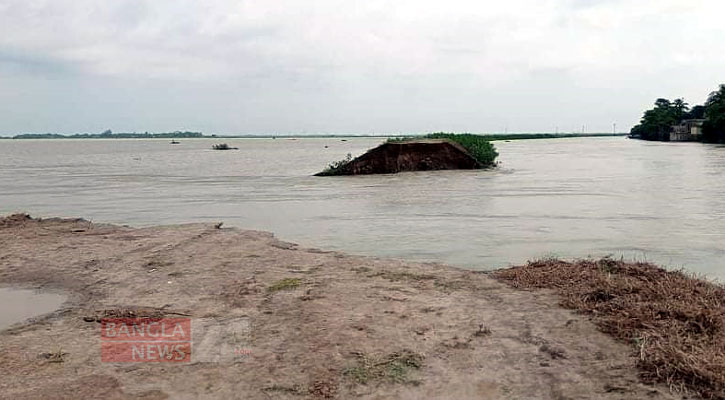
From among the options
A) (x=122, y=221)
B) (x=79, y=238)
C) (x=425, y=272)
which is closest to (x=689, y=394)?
(x=425, y=272)

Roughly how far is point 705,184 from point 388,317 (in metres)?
20.7

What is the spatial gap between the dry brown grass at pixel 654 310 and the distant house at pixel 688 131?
94.9 m

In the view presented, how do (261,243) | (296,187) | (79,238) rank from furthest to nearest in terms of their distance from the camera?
1. (296,187)
2. (79,238)
3. (261,243)

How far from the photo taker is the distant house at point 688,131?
299ft

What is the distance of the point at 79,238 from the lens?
10812 mm

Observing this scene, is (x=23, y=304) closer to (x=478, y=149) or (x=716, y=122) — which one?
(x=478, y=149)

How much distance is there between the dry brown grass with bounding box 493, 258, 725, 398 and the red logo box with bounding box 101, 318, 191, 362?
3.42 metres

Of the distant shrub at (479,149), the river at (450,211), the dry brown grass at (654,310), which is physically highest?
the distant shrub at (479,149)

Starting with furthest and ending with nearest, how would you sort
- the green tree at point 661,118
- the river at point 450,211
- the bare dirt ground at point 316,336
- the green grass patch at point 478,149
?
the green tree at point 661,118 → the green grass patch at point 478,149 → the river at point 450,211 → the bare dirt ground at point 316,336

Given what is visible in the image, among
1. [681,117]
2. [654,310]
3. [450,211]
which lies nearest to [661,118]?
[681,117]

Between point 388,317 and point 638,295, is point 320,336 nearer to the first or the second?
point 388,317

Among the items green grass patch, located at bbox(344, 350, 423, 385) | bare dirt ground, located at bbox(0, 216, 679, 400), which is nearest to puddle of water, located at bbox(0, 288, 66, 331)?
bare dirt ground, located at bbox(0, 216, 679, 400)

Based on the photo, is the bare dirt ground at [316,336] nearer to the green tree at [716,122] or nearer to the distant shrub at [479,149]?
the distant shrub at [479,149]

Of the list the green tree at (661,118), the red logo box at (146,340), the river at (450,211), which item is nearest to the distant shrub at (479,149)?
the river at (450,211)
